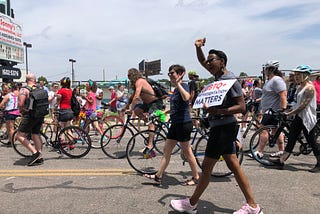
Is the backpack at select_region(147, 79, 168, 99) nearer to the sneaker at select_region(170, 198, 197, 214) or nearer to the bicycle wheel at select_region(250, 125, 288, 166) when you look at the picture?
the bicycle wheel at select_region(250, 125, 288, 166)

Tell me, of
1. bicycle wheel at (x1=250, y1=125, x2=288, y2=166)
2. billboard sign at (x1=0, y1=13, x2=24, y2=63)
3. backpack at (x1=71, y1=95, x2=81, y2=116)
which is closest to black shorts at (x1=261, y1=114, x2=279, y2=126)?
bicycle wheel at (x1=250, y1=125, x2=288, y2=166)

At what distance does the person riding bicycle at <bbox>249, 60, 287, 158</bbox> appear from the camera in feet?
18.3

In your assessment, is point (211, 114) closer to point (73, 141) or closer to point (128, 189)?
point (128, 189)

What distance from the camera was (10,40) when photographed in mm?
26438

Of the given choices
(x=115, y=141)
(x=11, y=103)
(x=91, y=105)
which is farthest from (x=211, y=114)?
(x=11, y=103)

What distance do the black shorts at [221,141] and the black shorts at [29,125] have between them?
3982 mm

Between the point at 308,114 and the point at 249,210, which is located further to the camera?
the point at 308,114

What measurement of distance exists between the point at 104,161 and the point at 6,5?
27953 mm

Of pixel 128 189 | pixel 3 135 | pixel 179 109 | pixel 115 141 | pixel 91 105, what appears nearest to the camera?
pixel 128 189

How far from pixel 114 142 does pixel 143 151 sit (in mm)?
1224

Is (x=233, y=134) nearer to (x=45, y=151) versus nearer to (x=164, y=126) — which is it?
(x=164, y=126)

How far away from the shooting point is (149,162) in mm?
5441

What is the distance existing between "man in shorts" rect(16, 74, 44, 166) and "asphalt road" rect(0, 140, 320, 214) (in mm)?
263

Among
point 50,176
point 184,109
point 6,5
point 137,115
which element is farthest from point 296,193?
point 6,5
